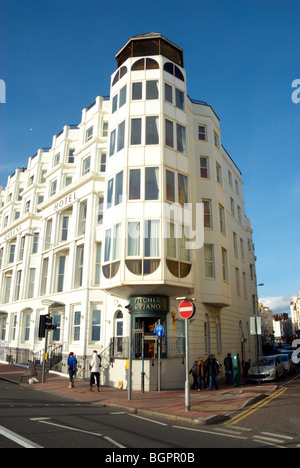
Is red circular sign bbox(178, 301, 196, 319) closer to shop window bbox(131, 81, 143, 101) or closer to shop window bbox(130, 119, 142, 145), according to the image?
shop window bbox(130, 119, 142, 145)

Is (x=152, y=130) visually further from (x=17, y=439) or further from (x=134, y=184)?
(x=17, y=439)

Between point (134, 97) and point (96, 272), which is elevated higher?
point (134, 97)

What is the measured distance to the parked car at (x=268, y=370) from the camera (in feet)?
68.6

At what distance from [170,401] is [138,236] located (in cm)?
816

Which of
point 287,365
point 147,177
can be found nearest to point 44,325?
point 147,177

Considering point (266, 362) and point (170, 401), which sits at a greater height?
point (266, 362)

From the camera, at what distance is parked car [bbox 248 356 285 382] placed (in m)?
20.9

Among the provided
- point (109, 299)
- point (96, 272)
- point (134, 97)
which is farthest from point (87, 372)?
point (134, 97)

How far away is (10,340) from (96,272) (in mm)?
15945

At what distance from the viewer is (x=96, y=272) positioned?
2500 cm

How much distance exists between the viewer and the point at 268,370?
69.5 ft

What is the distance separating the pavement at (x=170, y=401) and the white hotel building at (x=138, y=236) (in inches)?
79.2

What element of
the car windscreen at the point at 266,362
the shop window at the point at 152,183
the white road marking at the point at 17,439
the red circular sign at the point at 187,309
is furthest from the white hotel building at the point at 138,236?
the white road marking at the point at 17,439
